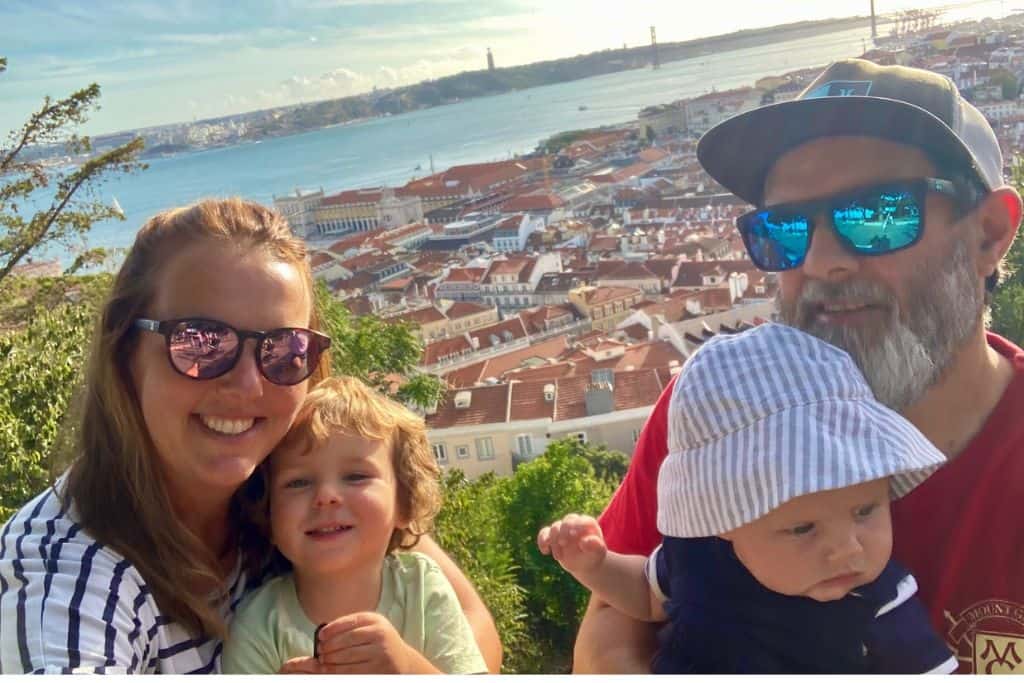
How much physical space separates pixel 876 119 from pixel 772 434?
0.47 meters

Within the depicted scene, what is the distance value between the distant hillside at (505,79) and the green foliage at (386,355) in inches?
90.3

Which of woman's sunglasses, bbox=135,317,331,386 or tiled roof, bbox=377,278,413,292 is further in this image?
tiled roof, bbox=377,278,413,292

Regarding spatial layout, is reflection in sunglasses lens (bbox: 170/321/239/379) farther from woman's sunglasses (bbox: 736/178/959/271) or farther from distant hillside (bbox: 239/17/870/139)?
distant hillside (bbox: 239/17/870/139)

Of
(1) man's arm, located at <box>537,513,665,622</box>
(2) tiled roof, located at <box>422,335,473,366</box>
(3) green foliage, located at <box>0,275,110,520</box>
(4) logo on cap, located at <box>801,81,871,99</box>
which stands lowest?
(2) tiled roof, located at <box>422,335,473,366</box>

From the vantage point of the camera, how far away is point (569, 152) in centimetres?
984

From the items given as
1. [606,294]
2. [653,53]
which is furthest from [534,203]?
[653,53]

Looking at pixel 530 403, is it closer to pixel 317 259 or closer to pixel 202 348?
pixel 317 259

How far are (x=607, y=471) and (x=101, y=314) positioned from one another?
6993 mm

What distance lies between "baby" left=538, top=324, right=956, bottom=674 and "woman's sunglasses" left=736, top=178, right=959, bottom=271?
0.67ft

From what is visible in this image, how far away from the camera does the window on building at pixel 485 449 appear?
8.39 meters

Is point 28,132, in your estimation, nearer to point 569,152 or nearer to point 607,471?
point 607,471

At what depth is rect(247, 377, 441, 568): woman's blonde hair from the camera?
3.82 ft

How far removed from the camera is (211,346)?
0.98 meters

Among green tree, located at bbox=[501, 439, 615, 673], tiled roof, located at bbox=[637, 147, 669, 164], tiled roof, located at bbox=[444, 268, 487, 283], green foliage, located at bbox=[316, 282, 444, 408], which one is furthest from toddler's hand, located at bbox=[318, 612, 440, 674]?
tiled roof, located at bbox=[444, 268, 487, 283]
